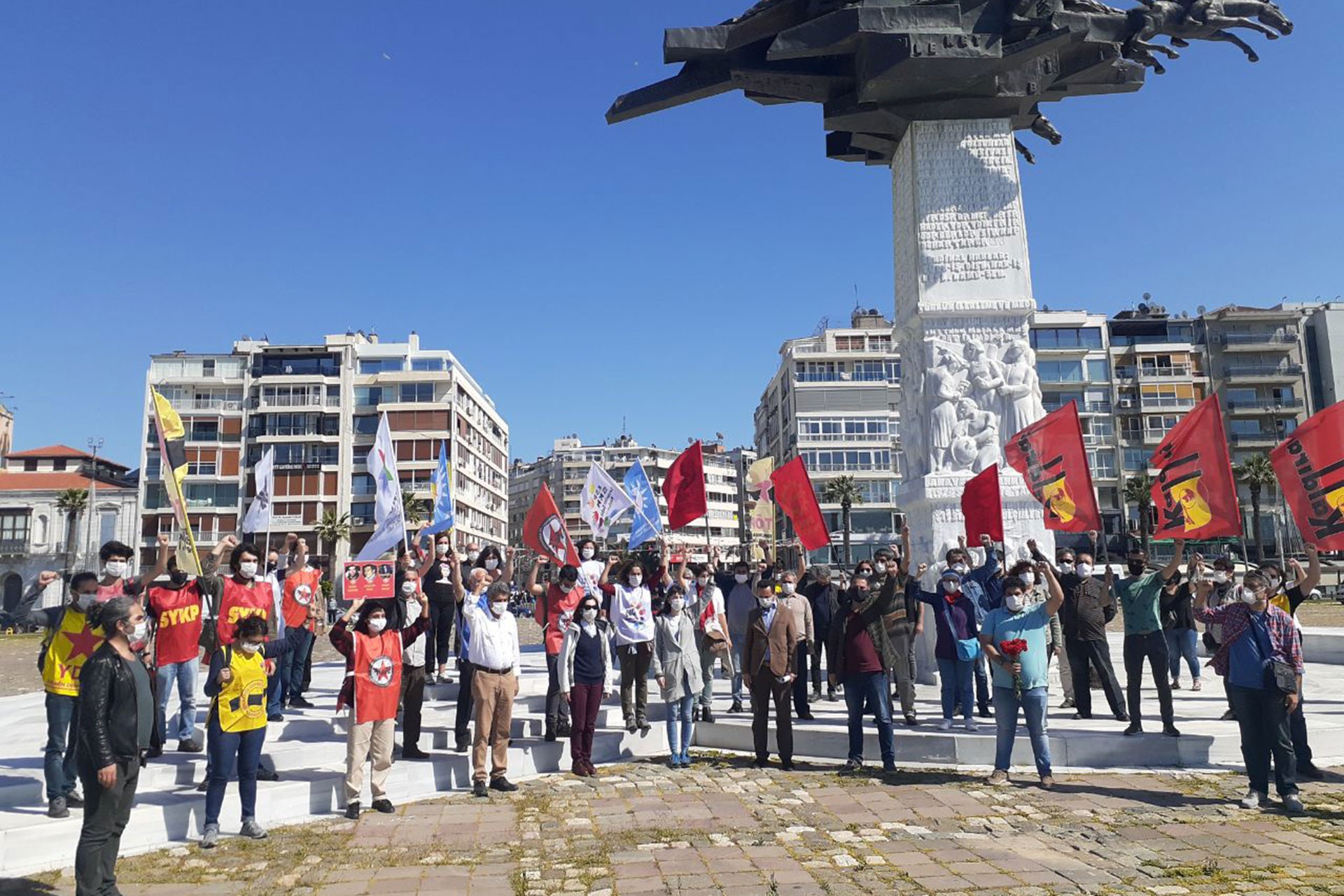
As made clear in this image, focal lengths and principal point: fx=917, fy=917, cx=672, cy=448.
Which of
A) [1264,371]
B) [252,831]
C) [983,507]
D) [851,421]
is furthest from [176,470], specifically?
[1264,371]

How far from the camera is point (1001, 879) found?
5.96 metres

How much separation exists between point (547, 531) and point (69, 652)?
721 centimetres

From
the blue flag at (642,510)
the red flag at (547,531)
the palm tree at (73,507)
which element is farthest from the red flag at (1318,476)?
the palm tree at (73,507)

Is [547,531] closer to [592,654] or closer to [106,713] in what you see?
[592,654]

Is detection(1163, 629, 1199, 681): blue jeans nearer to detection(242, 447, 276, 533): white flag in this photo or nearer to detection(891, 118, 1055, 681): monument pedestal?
detection(891, 118, 1055, 681): monument pedestal

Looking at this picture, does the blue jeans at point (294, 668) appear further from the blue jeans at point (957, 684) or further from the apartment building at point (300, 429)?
the apartment building at point (300, 429)

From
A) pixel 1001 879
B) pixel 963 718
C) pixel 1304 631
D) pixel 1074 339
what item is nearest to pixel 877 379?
pixel 1074 339

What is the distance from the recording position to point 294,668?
444 inches

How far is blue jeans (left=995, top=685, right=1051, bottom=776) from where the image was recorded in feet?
27.8

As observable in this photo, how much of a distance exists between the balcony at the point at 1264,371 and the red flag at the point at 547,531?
71224mm

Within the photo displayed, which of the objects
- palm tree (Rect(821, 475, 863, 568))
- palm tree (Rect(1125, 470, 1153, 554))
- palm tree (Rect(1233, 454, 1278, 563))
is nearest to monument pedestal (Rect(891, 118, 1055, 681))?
palm tree (Rect(821, 475, 863, 568))

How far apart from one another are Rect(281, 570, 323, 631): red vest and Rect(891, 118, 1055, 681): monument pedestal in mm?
9332

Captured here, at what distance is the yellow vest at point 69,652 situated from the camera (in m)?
7.29

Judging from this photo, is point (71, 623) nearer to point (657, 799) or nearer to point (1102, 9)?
point (657, 799)
